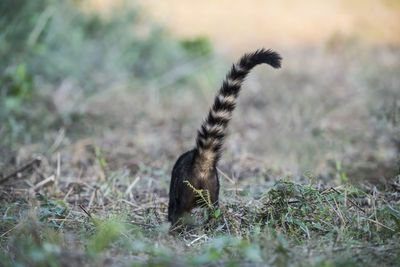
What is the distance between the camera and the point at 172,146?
8.61 meters

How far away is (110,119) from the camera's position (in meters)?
10.1

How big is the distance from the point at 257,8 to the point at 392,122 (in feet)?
47.5

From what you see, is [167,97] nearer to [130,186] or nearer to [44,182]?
[130,186]

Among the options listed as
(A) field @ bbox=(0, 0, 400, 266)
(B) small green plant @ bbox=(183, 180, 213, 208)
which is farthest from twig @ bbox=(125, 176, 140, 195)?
(B) small green plant @ bbox=(183, 180, 213, 208)

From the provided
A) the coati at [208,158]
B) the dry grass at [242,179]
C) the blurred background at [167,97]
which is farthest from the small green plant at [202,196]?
the blurred background at [167,97]

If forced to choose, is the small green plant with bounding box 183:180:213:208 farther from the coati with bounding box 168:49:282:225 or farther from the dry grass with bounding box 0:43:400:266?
the dry grass with bounding box 0:43:400:266

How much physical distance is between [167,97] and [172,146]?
132 inches

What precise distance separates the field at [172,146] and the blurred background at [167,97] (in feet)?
0.14

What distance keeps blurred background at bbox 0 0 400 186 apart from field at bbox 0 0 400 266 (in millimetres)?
42

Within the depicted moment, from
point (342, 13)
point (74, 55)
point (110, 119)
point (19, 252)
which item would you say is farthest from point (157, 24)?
point (19, 252)

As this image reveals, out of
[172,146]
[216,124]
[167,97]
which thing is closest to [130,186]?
[216,124]

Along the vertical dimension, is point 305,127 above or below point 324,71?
below

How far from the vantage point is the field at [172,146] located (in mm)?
3881

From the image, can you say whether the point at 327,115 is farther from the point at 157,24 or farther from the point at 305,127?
the point at 157,24
